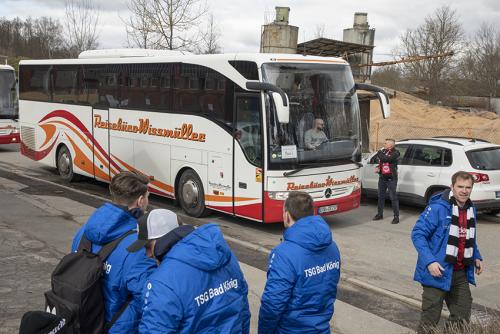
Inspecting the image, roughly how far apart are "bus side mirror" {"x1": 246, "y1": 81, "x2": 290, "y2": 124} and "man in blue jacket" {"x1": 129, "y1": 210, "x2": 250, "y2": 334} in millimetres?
5757

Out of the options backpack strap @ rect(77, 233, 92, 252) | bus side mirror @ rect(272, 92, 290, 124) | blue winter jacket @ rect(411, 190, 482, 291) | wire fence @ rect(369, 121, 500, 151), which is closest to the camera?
backpack strap @ rect(77, 233, 92, 252)

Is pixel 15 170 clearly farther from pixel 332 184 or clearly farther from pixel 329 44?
pixel 329 44

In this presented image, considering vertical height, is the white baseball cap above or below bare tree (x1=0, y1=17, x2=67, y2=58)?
below

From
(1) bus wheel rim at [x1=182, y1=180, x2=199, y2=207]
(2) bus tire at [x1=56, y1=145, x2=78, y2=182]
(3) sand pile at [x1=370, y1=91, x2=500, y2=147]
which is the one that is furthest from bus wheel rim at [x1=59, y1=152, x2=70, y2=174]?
(3) sand pile at [x1=370, y1=91, x2=500, y2=147]

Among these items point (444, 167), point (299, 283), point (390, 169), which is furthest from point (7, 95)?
point (299, 283)

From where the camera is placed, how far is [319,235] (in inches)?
140

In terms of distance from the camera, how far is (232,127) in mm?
9969

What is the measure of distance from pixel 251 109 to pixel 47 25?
219 feet

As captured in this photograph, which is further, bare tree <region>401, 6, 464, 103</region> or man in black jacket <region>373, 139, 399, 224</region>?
bare tree <region>401, 6, 464, 103</region>

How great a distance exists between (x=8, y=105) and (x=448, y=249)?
1890 centimetres

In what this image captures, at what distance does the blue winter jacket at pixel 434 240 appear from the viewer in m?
4.72

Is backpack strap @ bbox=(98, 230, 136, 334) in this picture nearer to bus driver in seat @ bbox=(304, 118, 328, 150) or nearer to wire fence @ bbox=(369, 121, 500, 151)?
bus driver in seat @ bbox=(304, 118, 328, 150)

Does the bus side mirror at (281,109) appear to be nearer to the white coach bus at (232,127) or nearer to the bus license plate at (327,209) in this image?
the white coach bus at (232,127)

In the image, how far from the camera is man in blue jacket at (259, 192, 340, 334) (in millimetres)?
3471
